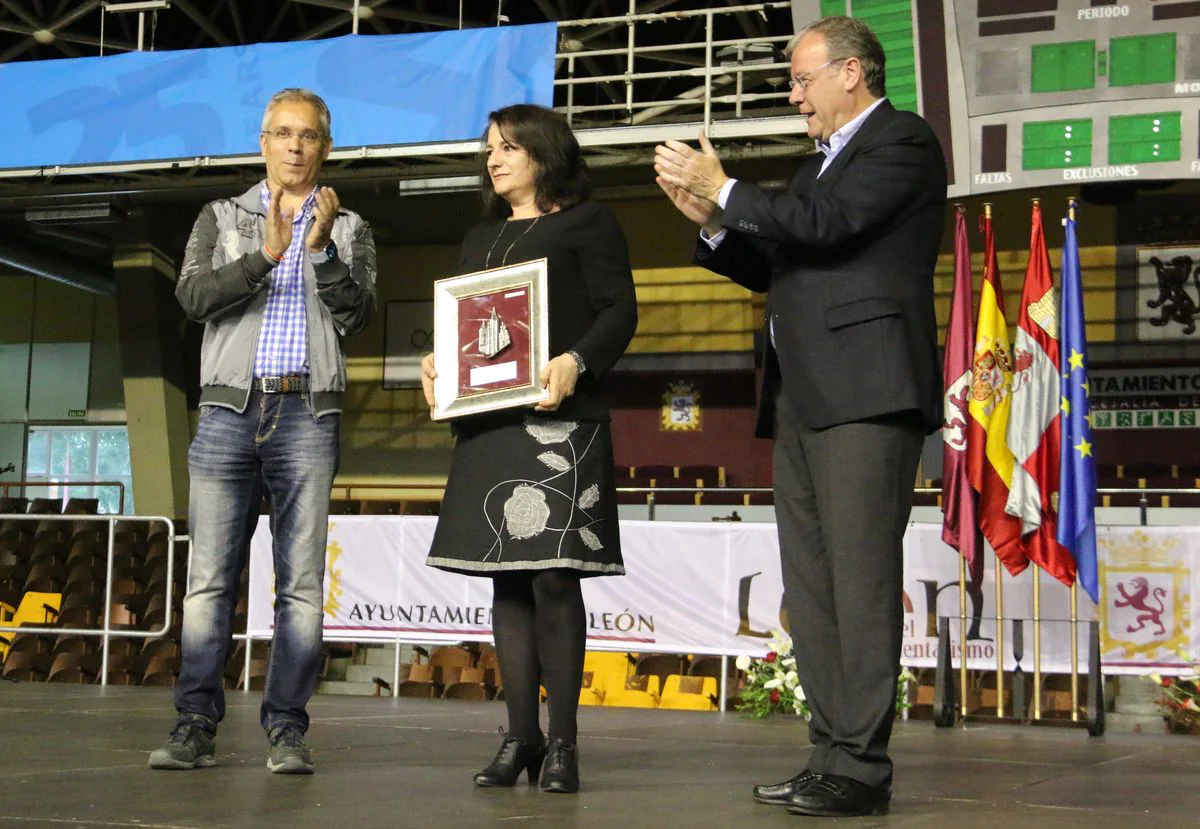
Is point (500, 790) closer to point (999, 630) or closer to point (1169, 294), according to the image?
point (999, 630)

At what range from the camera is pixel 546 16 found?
1396cm

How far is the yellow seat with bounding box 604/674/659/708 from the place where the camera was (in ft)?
24.8

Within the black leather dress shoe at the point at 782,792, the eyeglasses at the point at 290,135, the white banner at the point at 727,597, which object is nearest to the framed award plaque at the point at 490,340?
the eyeglasses at the point at 290,135

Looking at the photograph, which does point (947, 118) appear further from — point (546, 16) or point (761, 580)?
point (546, 16)

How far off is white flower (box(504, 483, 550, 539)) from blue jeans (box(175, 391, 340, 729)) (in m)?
0.48

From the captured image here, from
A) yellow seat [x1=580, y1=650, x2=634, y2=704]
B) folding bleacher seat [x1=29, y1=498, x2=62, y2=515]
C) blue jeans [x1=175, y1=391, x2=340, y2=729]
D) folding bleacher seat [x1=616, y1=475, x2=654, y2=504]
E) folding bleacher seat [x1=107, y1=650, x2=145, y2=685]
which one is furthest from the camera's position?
folding bleacher seat [x1=29, y1=498, x2=62, y2=515]

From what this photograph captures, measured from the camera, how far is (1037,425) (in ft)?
20.5

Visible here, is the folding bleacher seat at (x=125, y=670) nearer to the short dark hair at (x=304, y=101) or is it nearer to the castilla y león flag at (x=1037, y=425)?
the castilla y león flag at (x=1037, y=425)

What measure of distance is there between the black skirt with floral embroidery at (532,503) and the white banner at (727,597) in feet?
11.2

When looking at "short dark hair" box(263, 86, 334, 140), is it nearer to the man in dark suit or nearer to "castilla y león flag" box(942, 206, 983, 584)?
the man in dark suit

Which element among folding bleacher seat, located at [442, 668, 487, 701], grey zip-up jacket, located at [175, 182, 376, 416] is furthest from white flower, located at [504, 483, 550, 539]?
folding bleacher seat, located at [442, 668, 487, 701]

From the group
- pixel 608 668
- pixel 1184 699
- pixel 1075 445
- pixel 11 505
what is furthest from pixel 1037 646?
pixel 11 505

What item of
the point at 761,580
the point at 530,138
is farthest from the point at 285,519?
the point at 761,580

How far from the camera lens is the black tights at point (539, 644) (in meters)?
2.76
